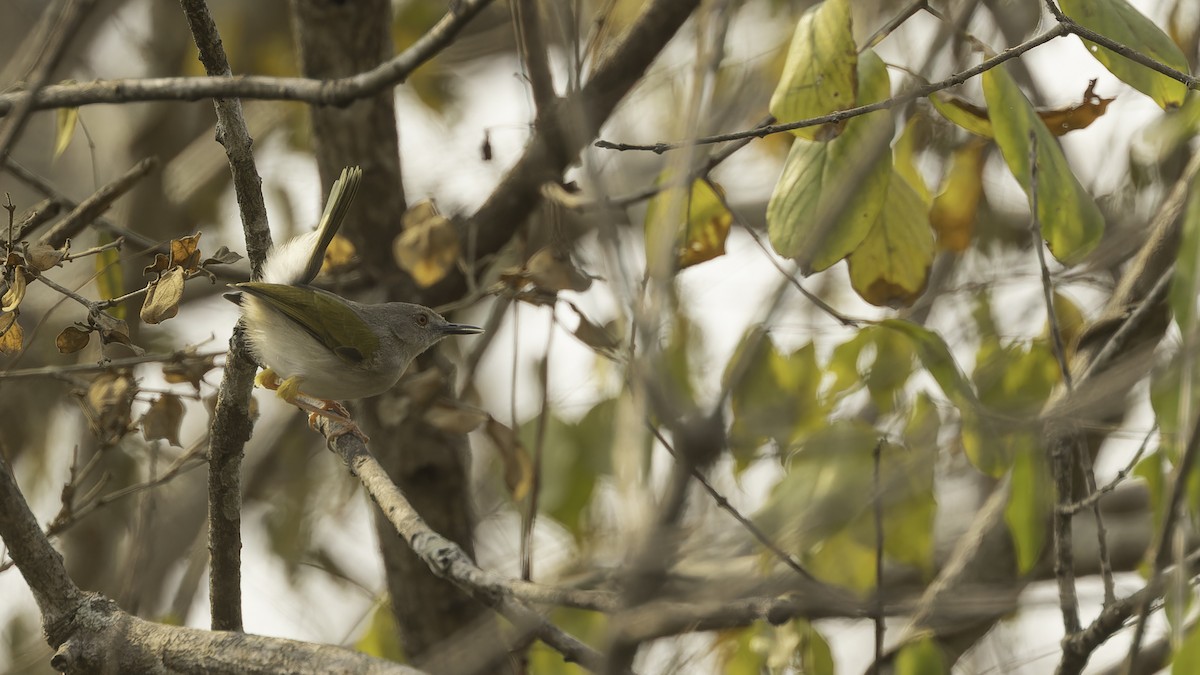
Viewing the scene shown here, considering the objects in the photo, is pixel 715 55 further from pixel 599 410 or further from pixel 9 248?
pixel 599 410

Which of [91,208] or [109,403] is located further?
[109,403]

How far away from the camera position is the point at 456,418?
4133mm

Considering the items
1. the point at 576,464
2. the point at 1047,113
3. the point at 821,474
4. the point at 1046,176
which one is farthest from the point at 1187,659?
the point at 576,464

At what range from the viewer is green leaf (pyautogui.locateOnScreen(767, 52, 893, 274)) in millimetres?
2818

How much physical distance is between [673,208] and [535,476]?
1974mm

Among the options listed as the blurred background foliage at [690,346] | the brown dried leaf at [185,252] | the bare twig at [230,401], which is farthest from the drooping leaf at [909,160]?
the brown dried leaf at [185,252]

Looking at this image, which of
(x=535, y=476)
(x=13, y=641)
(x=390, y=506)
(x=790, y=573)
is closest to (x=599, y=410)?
(x=535, y=476)

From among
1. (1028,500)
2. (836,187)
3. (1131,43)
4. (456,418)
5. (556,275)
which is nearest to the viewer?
(1131,43)

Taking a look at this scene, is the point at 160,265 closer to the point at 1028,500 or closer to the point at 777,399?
the point at 777,399

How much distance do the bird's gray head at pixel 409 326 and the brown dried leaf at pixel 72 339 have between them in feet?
5.12

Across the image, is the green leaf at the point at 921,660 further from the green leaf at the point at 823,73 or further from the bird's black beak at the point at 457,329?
the bird's black beak at the point at 457,329

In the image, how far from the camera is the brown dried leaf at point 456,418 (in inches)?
162

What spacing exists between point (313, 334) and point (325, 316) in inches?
3.7

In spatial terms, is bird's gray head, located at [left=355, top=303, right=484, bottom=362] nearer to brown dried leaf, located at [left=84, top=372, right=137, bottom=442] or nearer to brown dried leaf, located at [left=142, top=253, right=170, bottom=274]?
brown dried leaf, located at [left=84, top=372, right=137, bottom=442]
